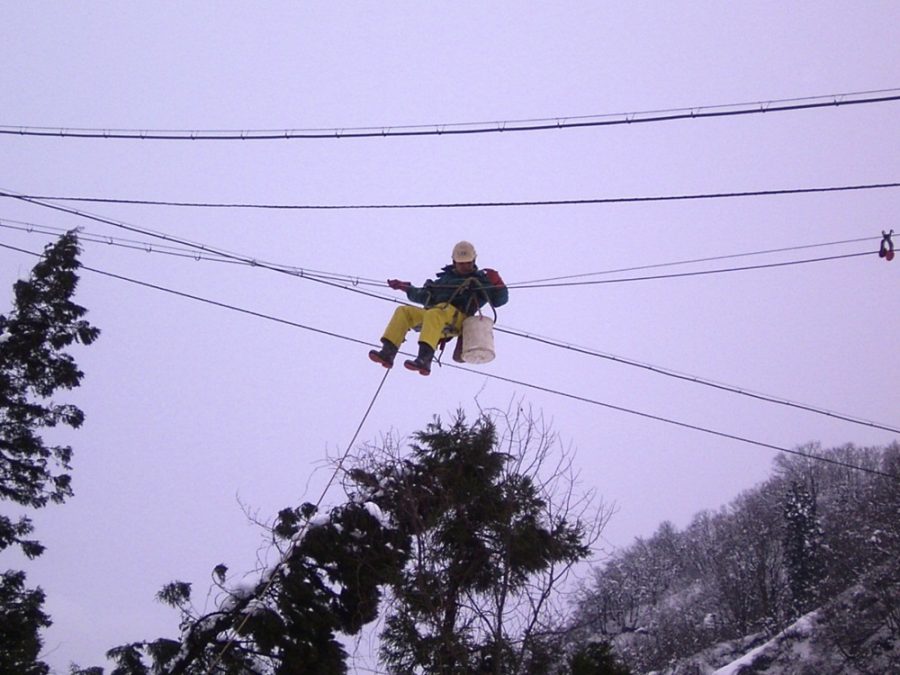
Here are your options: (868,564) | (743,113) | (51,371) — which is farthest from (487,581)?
(868,564)

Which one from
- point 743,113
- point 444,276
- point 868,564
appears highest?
point 868,564

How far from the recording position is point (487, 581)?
9.27m

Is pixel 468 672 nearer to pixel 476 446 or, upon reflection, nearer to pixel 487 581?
pixel 487 581

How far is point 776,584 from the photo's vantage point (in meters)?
47.6

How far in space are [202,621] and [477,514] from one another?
3844 mm

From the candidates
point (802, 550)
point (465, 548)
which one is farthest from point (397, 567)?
point (802, 550)

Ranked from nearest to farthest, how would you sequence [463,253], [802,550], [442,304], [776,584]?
[442,304], [463,253], [802,550], [776,584]

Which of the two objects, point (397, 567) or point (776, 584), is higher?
point (776, 584)

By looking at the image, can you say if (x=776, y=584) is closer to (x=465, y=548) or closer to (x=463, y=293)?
(x=465, y=548)

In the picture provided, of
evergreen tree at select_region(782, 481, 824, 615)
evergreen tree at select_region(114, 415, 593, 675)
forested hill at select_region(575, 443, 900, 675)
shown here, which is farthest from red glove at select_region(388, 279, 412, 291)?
evergreen tree at select_region(782, 481, 824, 615)

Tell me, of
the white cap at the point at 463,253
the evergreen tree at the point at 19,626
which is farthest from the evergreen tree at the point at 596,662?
the evergreen tree at the point at 19,626

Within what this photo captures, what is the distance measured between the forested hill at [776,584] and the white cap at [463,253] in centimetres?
919

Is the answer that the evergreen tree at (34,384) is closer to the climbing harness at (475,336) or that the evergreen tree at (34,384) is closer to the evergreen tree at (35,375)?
the evergreen tree at (35,375)

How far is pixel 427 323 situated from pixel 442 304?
11.0 inches
